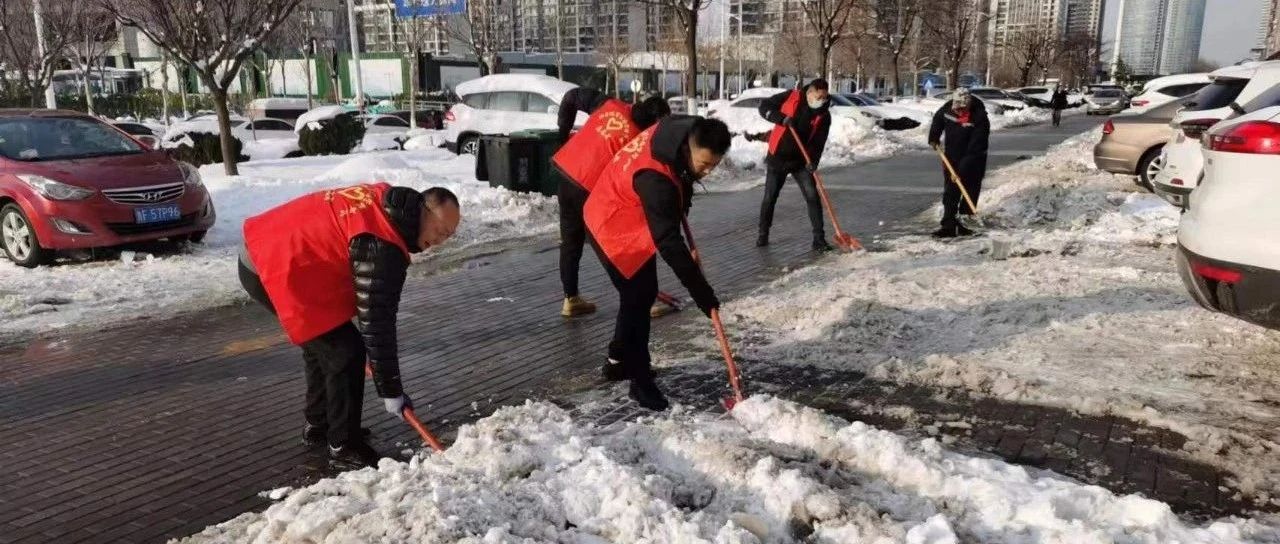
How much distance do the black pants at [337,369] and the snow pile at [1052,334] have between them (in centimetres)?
240

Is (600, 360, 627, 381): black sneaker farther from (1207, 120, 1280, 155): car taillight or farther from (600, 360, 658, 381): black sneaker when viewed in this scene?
(1207, 120, 1280, 155): car taillight

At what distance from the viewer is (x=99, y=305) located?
6887mm

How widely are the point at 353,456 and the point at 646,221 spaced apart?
1726 millimetres

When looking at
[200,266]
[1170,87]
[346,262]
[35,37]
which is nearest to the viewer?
[346,262]

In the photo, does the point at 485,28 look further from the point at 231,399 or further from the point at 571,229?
the point at 231,399

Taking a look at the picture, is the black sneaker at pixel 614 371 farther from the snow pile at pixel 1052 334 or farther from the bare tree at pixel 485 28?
the bare tree at pixel 485 28

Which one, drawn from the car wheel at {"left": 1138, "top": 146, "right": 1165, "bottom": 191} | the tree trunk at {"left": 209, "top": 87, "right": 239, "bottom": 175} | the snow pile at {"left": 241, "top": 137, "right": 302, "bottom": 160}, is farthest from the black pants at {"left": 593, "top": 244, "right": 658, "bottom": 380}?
the snow pile at {"left": 241, "top": 137, "right": 302, "bottom": 160}

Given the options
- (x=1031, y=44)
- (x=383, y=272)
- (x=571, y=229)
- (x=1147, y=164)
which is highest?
(x=1031, y=44)

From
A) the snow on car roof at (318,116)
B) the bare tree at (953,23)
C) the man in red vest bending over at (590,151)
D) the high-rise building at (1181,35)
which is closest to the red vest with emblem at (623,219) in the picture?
the man in red vest bending over at (590,151)

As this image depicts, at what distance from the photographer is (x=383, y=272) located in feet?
11.3

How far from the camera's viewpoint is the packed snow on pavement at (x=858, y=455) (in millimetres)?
3068

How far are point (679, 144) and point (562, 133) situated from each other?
10.5 ft

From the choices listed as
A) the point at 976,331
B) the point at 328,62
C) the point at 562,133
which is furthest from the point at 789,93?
the point at 328,62

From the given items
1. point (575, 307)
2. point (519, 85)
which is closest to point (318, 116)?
point (519, 85)
